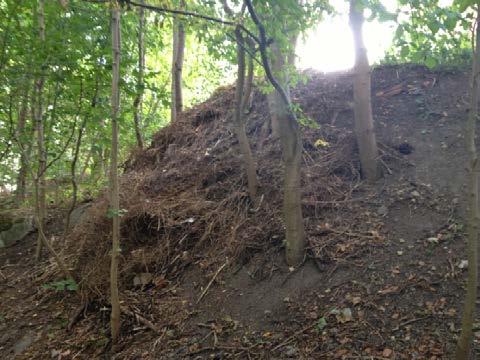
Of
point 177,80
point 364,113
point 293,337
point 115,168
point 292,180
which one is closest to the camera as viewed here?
point 293,337

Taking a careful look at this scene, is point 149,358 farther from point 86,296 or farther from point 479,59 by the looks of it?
point 479,59

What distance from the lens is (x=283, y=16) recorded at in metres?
2.70

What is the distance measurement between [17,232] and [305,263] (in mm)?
5265

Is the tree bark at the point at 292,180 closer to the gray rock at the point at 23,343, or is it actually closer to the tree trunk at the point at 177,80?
the gray rock at the point at 23,343

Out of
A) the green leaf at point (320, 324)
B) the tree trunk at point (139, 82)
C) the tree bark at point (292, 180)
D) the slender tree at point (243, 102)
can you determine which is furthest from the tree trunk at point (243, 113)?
the green leaf at point (320, 324)

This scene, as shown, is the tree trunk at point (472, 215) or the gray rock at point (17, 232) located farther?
the gray rock at point (17, 232)

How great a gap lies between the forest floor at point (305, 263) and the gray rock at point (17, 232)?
9.1 inches

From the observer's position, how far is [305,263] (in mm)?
3609

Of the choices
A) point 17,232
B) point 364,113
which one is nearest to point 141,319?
point 364,113

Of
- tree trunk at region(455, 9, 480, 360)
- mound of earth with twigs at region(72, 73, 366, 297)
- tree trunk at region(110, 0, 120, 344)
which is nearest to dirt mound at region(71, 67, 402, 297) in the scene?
mound of earth with twigs at region(72, 73, 366, 297)

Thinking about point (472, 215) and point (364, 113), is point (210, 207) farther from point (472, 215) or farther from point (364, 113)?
point (472, 215)

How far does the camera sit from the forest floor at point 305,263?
2879 millimetres

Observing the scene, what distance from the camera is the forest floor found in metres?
2.88

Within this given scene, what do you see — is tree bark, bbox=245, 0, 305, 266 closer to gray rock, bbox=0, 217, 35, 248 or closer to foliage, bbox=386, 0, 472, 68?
foliage, bbox=386, 0, 472, 68
